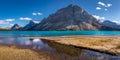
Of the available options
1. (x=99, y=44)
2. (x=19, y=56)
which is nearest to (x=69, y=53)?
(x=19, y=56)

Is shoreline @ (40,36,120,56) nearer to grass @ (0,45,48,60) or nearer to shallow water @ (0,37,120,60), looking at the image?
shallow water @ (0,37,120,60)

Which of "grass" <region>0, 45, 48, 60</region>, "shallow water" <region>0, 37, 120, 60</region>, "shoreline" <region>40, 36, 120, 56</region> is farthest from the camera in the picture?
"shoreline" <region>40, 36, 120, 56</region>

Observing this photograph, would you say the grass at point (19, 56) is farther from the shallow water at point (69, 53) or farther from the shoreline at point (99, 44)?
the shoreline at point (99, 44)

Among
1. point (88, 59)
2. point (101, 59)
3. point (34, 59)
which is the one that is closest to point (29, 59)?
point (34, 59)

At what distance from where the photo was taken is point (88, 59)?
1203 inches

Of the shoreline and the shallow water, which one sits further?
the shoreline

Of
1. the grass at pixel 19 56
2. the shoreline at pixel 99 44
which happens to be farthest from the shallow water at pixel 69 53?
the grass at pixel 19 56

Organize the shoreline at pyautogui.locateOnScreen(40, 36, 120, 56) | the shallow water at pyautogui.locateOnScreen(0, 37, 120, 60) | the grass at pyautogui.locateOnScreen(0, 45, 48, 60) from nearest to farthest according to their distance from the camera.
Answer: the grass at pyautogui.locateOnScreen(0, 45, 48, 60)
the shallow water at pyautogui.locateOnScreen(0, 37, 120, 60)
the shoreline at pyautogui.locateOnScreen(40, 36, 120, 56)

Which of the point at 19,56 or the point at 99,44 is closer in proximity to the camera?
the point at 19,56

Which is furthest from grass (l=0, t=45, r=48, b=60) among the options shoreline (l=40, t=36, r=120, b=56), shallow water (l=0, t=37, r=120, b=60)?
shoreline (l=40, t=36, r=120, b=56)

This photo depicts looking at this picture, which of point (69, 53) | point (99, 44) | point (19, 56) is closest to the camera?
point (19, 56)

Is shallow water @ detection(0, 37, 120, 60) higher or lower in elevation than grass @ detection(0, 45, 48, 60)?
lower

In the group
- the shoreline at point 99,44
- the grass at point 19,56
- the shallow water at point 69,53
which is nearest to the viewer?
the grass at point 19,56

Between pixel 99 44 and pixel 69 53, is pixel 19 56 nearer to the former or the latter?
pixel 69 53
